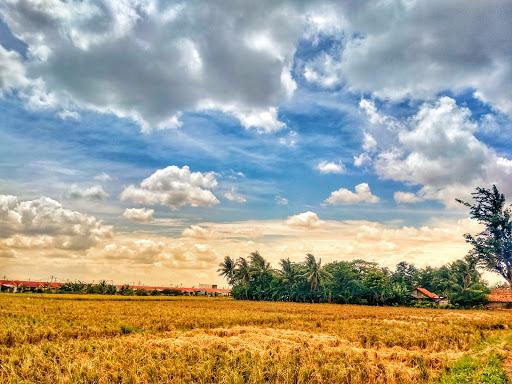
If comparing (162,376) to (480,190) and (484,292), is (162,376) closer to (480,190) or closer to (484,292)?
(480,190)

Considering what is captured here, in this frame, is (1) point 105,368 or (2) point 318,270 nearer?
(1) point 105,368

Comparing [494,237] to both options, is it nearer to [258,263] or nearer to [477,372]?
[477,372]

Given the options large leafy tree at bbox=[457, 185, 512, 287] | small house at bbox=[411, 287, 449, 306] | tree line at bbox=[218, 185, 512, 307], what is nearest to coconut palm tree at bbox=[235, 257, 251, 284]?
tree line at bbox=[218, 185, 512, 307]

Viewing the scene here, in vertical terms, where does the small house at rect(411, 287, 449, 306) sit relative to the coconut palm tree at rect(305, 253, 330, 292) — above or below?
below

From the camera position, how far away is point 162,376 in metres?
8.88

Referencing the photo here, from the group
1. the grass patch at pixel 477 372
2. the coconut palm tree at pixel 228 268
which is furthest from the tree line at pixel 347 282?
the grass patch at pixel 477 372

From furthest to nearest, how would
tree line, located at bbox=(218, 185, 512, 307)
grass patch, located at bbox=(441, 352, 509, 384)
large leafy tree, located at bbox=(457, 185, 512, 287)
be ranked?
tree line, located at bbox=(218, 185, 512, 307)
large leafy tree, located at bbox=(457, 185, 512, 287)
grass patch, located at bbox=(441, 352, 509, 384)

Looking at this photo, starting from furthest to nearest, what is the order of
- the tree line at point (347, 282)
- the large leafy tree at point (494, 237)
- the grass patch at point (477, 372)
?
1. the tree line at point (347, 282)
2. the large leafy tree at point (494, 237)
3. the grass patch at point (477, 372)

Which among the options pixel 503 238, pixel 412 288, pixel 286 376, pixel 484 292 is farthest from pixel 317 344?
pixel 412 288

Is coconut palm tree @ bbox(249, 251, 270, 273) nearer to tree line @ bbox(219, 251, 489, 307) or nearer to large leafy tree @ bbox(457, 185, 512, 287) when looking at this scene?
tree line @ bbox(219, 251, 489, 307)

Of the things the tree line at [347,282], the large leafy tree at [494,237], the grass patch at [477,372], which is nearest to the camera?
the grass patch at [477,372]

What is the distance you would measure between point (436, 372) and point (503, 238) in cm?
1572

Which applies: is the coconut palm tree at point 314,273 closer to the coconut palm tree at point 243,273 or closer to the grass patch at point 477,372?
the coconut palm tree at point 243,273

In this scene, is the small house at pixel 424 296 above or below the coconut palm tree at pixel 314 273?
below
